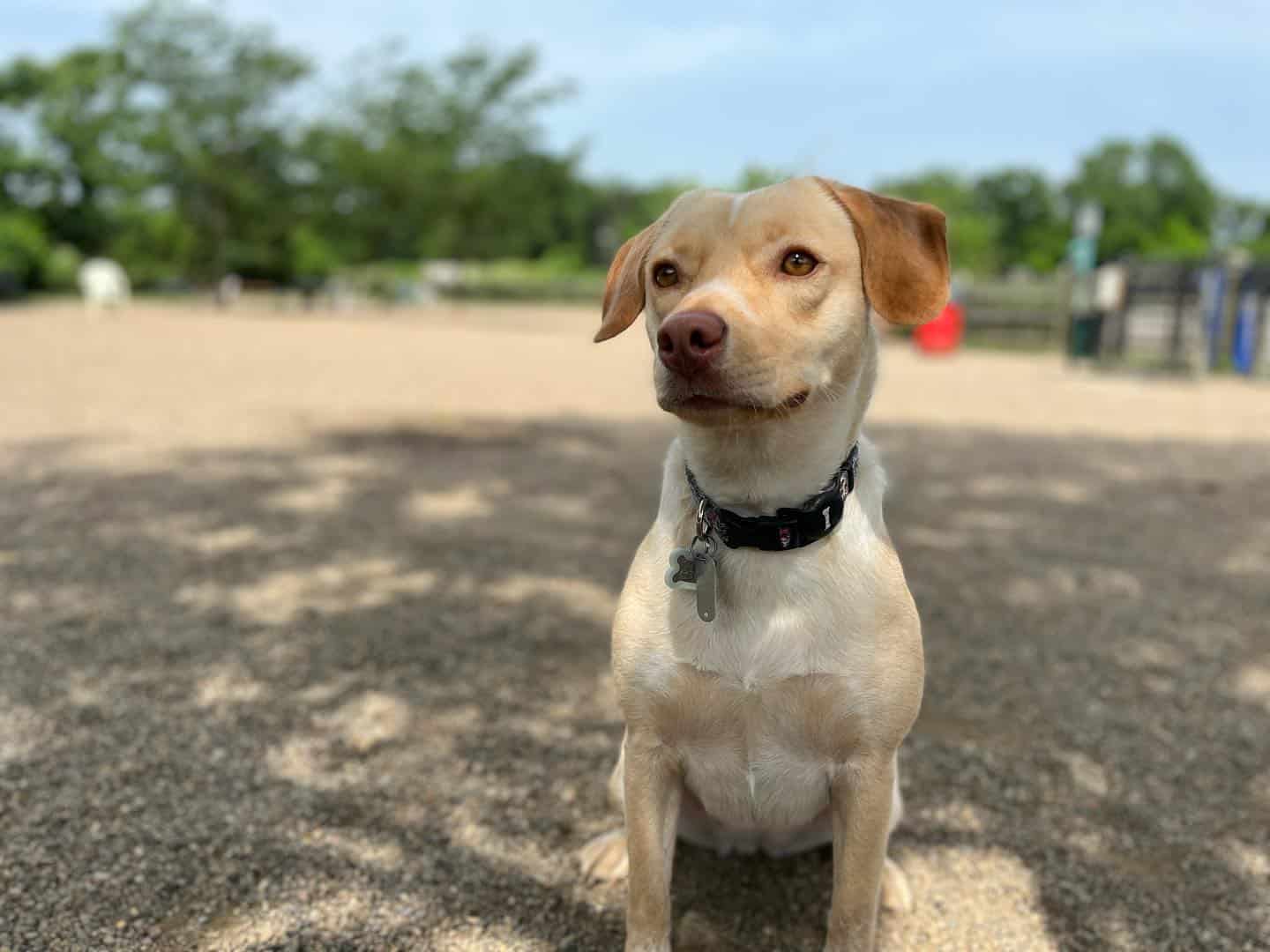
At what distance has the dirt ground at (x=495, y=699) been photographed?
8.68ft

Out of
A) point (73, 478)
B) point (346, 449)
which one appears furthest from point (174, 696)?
Answer: point (346, 449)

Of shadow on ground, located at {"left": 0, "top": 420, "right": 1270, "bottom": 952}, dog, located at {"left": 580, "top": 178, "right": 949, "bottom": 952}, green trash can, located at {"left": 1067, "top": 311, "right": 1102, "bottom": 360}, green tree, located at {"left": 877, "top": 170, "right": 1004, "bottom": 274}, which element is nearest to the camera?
dog, located at {"left": 580, "top": 178, "right": 949, "bottom": 952}

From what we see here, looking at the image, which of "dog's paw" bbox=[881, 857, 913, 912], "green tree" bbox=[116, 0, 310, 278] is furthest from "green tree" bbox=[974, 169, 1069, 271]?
"dog's paw" bbox=[881, 857, 913, 912]

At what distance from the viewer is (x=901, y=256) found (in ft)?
7.08

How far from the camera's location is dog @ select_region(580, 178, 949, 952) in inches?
83.0

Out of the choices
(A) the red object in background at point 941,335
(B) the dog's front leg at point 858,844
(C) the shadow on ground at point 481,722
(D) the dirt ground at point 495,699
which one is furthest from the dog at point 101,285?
(B) the dog's front leg at point 858,844

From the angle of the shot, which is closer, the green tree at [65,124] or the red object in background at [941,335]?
the red object in background at [941,335]

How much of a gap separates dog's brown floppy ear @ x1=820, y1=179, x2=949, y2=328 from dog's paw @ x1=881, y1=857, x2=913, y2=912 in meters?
1.47

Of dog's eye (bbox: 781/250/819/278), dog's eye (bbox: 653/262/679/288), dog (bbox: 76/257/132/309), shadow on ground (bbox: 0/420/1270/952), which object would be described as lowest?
shadow on ground (bbox: 0/420/1270/952)

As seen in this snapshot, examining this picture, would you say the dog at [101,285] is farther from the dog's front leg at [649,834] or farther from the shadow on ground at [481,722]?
the dog's front leg at [649,834]

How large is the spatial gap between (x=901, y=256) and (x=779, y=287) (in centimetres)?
28

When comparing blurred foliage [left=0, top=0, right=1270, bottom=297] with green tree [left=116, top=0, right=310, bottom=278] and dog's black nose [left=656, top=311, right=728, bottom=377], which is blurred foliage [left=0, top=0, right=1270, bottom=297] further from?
dog's black nose [left=656, top=311, right=728, bottom=377]

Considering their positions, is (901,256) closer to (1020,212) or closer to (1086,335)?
(1086,335)

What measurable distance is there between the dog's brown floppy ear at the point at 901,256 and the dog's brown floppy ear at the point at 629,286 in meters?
0.47
